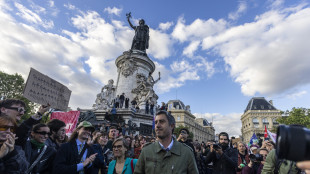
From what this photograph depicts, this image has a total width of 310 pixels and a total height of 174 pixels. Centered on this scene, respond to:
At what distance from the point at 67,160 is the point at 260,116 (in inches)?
3013

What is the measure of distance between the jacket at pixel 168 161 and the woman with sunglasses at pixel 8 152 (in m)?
1.54

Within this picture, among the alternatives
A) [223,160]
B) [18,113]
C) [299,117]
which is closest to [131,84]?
[223,160]

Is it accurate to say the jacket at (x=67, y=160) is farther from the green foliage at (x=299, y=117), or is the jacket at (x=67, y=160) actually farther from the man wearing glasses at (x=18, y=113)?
the green foliage at (x=299, y=117)

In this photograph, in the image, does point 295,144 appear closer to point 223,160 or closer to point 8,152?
point 8,152

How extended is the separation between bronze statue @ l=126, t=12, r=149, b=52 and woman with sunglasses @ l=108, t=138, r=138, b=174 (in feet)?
84.8

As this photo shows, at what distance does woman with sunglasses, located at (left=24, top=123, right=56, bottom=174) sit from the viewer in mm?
2918

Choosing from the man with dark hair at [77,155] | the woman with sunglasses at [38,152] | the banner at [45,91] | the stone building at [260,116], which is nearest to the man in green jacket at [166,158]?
the man with dark hair at [77,155]

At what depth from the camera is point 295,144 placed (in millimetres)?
1175

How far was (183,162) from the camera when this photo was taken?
225cm

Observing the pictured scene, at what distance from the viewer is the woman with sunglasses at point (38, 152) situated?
2.92 meters

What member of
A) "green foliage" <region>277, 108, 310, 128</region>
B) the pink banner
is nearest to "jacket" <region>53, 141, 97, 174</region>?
the pink banner

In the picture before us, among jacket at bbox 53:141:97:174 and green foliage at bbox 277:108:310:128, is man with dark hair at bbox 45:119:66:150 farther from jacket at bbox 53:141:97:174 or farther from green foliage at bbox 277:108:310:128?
green foliage at bbox 277:108:310:128

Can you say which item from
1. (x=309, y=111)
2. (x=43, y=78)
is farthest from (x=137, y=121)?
(x=309, y=111)

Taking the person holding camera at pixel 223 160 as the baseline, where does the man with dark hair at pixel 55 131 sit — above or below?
above
